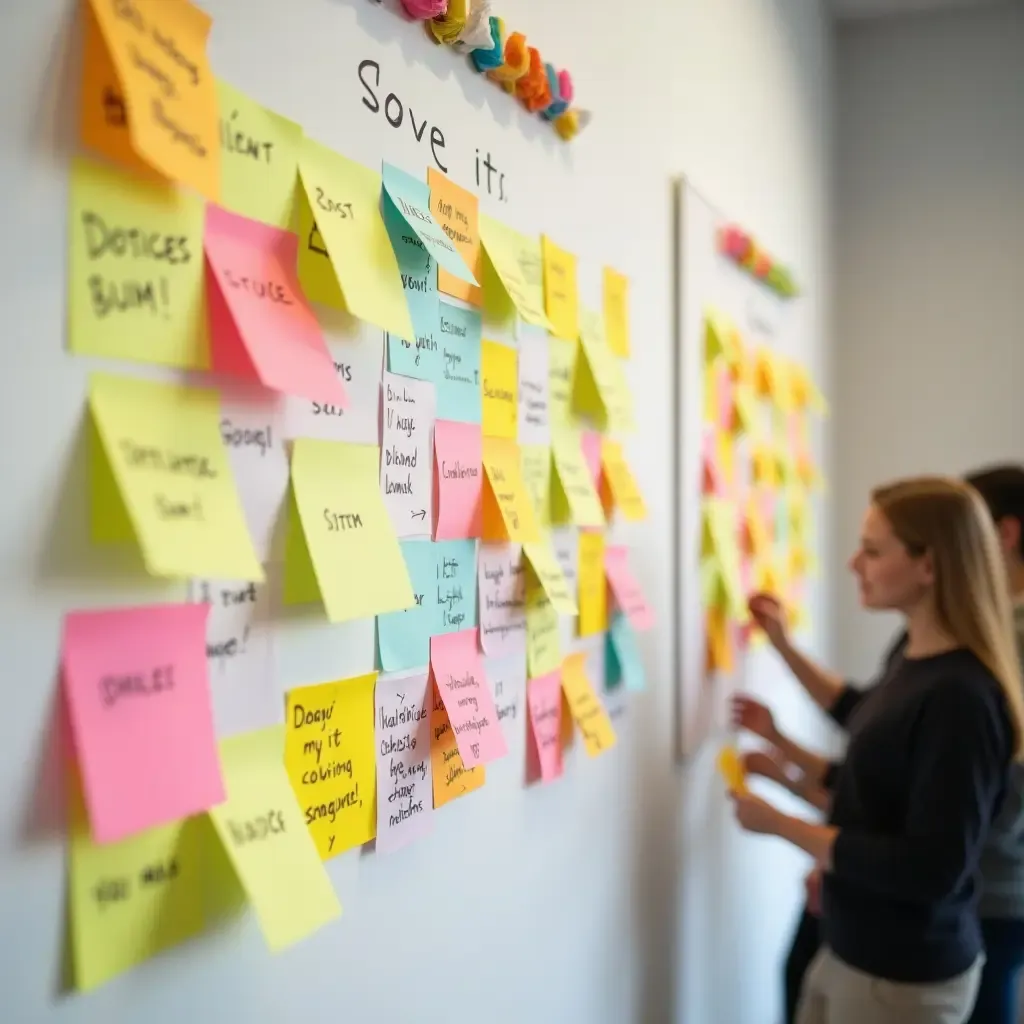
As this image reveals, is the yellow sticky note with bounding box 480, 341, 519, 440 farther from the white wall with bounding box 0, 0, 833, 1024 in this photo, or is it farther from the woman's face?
the woman's face

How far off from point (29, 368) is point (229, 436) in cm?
13

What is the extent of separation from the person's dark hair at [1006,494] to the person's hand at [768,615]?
1.37 feet

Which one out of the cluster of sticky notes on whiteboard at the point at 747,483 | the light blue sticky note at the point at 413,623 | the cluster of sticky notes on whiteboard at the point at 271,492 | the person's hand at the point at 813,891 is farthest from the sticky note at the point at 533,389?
the person's hand at the point at 813,891

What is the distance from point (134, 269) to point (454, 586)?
Answer: 1.31 ft

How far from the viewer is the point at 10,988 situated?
1.53 feet

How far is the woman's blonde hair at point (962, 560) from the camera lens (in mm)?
1234

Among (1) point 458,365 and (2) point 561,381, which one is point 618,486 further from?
(1) point 458,365

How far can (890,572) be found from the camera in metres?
1.31

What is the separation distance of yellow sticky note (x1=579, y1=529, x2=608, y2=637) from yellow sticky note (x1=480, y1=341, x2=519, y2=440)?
0.22 meters

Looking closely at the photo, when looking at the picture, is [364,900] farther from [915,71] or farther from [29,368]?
[915,71]

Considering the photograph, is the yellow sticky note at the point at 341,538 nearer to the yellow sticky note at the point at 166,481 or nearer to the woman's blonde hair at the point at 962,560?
the yellow sticky note at the point at 166,481

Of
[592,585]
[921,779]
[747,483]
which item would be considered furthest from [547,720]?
[747,483]

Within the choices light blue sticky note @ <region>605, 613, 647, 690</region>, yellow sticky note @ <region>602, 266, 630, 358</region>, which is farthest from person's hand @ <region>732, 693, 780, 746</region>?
→ yellow sticky note @ <region>602, 266, 630, 358</region>

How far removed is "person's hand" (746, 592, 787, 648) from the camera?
1.66 metres
